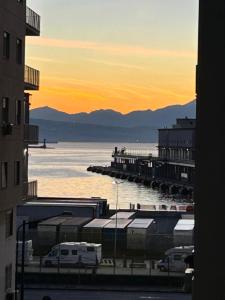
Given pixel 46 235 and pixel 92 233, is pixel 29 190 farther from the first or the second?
pixel 92 233

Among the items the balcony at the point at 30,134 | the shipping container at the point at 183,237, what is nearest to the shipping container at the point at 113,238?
the shipping container at the point at 183,237

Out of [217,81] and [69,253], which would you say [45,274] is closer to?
[69,253]

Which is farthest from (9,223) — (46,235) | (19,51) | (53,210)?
(53,210)

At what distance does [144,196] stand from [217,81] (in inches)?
Answer: 4422

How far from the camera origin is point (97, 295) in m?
28.6

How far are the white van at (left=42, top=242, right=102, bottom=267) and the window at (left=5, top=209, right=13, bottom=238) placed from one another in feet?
46.1

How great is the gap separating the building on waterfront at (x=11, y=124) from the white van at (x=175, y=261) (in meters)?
13.0

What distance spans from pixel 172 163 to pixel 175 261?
10449cm

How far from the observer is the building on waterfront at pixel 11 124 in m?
19.1

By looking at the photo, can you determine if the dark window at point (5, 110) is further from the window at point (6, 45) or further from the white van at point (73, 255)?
the white van at point (73, 255)

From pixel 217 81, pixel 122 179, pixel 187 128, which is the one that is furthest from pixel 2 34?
pixel 122 179

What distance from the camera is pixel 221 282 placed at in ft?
22.4

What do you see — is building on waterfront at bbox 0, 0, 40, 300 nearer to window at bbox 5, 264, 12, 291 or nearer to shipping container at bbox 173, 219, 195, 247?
window at bbox 5, 264, 12, 291

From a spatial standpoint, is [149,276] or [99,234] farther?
[99,234]
